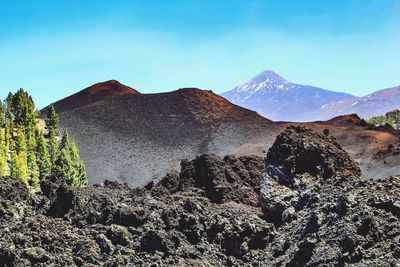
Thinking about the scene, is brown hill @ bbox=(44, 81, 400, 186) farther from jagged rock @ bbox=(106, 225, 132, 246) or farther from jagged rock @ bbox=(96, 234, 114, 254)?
jagged rock @ bbox=(96, 234, 114, 254)

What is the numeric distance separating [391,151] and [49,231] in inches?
2772

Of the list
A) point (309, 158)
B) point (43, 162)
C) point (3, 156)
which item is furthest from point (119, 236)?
point (3, 156)

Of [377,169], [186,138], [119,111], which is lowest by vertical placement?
[377,169]

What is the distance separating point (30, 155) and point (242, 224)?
50373 mm

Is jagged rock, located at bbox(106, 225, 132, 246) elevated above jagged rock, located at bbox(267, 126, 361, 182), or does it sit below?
below

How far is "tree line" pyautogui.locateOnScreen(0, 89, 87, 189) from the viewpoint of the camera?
60.4 metres

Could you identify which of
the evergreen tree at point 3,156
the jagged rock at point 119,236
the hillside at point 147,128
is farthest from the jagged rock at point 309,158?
the hillside at point 147,128

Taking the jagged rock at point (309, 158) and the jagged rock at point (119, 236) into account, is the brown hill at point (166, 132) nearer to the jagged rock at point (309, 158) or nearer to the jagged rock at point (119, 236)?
the jagged rock at point (309, 158)

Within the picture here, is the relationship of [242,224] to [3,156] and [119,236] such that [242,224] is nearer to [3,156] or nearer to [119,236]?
[119,236]

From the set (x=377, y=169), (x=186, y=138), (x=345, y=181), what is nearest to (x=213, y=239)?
(x=345, y=181)

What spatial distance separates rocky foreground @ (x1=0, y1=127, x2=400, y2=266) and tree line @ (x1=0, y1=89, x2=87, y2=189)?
3011 cm

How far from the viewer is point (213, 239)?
20.0 meters

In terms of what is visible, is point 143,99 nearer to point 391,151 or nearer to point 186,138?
point 186,138

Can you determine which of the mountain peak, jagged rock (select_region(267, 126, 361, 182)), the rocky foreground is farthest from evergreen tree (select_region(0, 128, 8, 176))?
the mountain peak
